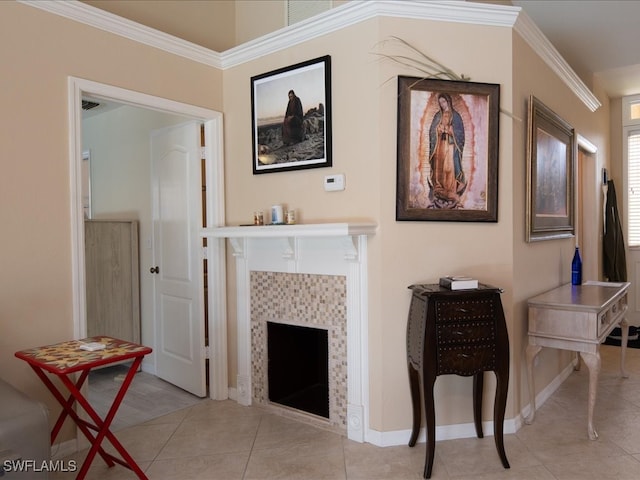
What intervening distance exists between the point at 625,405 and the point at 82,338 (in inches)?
144

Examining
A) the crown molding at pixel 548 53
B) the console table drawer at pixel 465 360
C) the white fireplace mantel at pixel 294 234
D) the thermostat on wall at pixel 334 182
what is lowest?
the console table drawer at pixel 465 360

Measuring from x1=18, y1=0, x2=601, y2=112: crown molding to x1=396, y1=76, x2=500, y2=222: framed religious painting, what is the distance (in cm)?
39

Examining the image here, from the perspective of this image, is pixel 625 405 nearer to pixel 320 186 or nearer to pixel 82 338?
pixel 320 186

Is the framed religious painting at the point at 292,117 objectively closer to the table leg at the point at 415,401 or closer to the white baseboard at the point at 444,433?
the table leg at the point at 415,401

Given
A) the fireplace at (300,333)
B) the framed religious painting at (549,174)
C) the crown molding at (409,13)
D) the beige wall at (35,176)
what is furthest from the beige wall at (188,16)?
the framed religious painting at (549,174)

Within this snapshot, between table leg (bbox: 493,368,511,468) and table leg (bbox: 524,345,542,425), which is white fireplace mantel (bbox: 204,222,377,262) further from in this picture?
table leg (bbox: 524,345,542,425)

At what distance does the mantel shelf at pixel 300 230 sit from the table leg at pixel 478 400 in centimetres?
107

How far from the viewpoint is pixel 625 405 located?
10.8 feet

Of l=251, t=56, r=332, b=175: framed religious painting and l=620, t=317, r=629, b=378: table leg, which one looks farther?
l=620, t=317, r=629, b=378: table leg

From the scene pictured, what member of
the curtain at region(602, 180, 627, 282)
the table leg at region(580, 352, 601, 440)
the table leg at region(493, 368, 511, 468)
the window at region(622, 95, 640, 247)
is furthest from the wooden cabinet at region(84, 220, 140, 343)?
the window at region(622, 95, 640, 247)

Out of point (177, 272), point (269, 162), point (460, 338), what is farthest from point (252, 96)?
point (460, 338)

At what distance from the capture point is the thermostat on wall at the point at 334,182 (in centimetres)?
284

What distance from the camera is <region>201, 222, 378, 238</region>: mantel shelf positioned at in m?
2.51
